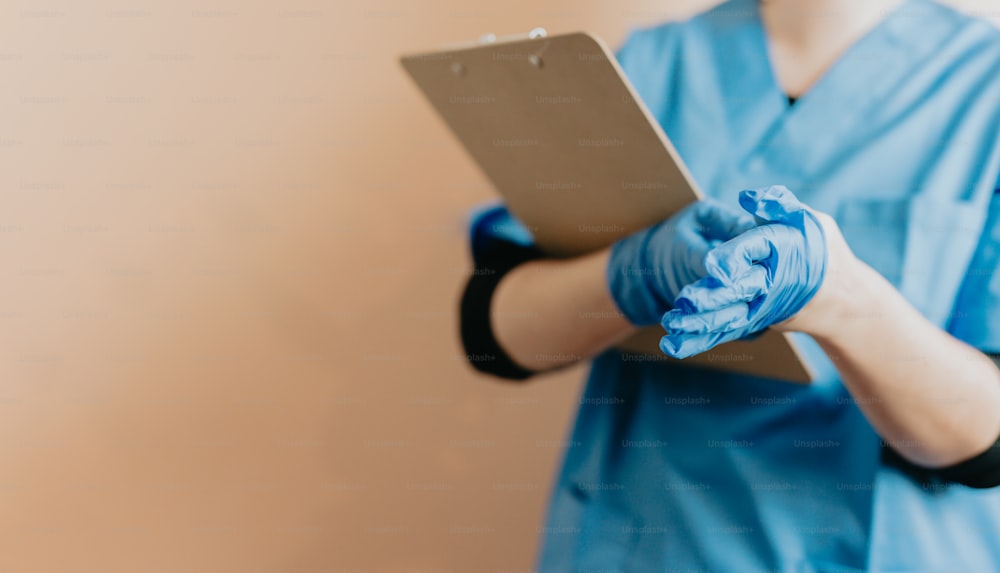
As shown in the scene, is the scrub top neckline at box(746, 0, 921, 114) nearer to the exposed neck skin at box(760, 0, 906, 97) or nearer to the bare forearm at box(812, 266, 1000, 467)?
the exposed neck skin at box(760, 0, 906, 97)

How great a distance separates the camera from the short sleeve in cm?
54

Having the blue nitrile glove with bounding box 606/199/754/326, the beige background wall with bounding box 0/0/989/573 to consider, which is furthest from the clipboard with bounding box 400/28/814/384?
the beige background wall with bounding box 0/0/989/573

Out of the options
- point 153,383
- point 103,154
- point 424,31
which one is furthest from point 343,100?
point 153,383

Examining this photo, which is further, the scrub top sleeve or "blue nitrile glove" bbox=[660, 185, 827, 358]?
the scrub top sleeve

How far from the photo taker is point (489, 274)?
27.7 inches

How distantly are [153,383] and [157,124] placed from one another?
273mm

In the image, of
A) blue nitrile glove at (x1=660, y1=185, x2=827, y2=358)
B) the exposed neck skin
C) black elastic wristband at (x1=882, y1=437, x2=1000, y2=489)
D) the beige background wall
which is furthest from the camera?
the beige background wall

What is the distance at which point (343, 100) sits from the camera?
0.86 metres

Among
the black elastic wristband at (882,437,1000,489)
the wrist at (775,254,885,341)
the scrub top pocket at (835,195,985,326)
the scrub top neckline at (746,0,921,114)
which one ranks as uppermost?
the scrub top neckline at (746,0,921,114)

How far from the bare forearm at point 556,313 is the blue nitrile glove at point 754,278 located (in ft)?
0.53

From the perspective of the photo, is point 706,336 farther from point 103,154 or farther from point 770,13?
point 103,154

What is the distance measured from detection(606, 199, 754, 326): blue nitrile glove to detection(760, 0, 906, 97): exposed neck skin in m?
0.19

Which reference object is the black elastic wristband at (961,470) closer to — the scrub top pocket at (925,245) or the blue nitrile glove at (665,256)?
the scrub top pocket at (925,245)

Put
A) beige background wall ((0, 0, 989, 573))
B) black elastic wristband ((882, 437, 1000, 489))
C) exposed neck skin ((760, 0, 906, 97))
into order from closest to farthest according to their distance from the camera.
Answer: black elastic wristband ((882, 437, 1000, 489)) < exposed neck skin ((760, 0, 906, 97)) < beige background wall ((0, 0, 989, 573))
